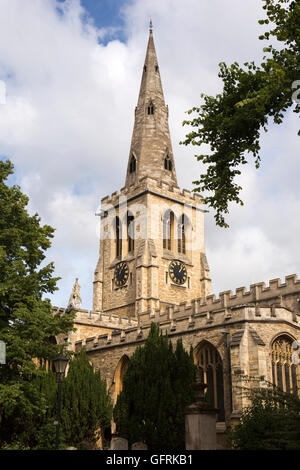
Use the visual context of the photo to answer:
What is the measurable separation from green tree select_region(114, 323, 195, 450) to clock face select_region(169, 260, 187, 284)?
2345 centimetres

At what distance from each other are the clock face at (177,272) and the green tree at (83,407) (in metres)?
20.4

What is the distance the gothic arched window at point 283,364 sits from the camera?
2109 centimetres

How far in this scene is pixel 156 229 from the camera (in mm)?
42219

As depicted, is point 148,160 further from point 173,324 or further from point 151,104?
point 173,324

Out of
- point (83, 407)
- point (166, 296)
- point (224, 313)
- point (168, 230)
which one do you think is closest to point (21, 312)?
point (83, 407)

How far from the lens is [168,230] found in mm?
43625

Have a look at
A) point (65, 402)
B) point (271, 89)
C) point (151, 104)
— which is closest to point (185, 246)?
point (151, 104)

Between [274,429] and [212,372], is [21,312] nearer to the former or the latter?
[212,372]

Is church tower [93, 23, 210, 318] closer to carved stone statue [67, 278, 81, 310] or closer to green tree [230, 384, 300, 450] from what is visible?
carved stone statue [67, 278, 81, 310]

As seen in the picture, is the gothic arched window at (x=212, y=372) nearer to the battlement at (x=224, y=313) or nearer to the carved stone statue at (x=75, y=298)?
the battlement at (x=224, y=313)

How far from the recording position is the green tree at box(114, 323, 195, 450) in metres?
15.8

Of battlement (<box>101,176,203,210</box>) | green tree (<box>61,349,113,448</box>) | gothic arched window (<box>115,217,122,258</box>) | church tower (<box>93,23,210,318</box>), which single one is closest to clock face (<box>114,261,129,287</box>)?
church tower (<box>93,23,210,318</box>)
